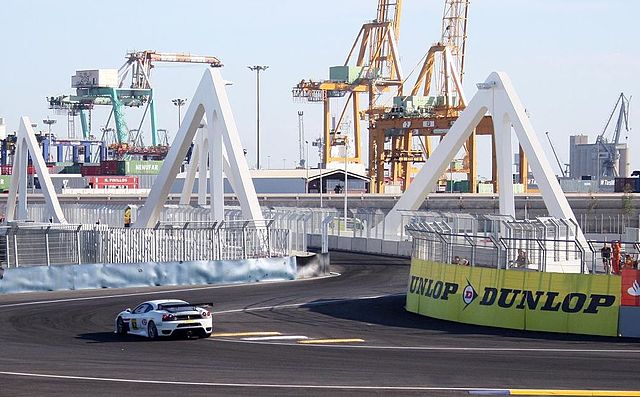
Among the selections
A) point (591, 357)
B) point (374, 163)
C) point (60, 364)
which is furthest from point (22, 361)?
point (374, 163)

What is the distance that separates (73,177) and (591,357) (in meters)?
123

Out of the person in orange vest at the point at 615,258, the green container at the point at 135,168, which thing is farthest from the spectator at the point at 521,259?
the green container at the point at 135,168

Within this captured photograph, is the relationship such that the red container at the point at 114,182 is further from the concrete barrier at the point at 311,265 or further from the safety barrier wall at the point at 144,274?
the safety barrier wall at the point at 144,274

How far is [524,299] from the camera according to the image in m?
30.0

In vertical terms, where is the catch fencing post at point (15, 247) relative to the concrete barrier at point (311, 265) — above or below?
above

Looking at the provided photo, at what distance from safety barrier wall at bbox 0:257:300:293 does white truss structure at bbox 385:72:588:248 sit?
1146 centimetres

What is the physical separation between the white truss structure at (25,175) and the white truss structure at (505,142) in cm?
2813

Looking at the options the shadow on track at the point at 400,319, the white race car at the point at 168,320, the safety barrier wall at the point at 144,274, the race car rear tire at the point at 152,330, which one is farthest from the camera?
the safety barrier wall at the point at 144,274

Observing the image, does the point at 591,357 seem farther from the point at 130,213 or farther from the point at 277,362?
the point at 130,213

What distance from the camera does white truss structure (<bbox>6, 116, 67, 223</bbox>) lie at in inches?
3041

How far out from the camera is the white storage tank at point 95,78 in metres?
160

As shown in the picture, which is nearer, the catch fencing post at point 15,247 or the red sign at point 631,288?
the red sign at point 631,288

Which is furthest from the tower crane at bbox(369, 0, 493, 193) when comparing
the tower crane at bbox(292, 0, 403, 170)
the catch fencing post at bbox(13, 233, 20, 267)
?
the catch fencing post at bbox(13, 233, 20, 267)

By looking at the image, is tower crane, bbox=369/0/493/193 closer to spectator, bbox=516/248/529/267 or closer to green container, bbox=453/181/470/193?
green container, bbox=453/181/470/193
